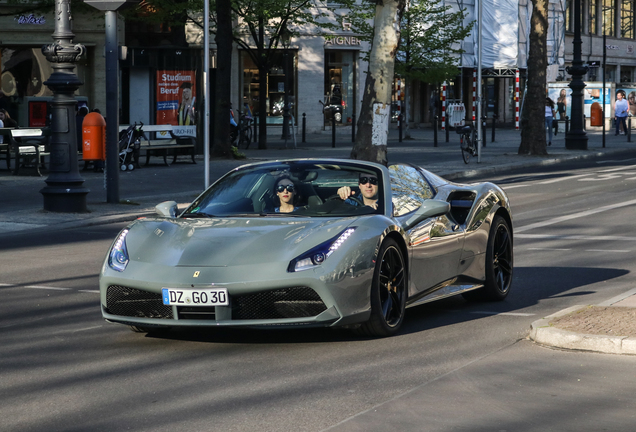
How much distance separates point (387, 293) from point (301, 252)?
2.61 ft

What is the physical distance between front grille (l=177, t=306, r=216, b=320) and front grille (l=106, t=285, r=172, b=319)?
82 millimetres

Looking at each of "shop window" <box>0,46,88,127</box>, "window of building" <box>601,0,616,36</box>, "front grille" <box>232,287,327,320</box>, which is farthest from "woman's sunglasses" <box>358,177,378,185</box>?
"window of building" <box>601,0,616,36</box>

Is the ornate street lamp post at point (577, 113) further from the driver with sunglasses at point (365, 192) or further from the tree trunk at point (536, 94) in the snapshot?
the driver with sunglasses at point (365, 192)

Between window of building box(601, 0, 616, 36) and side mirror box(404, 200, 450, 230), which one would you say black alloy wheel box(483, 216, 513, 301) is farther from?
window of building box(601, 0, 616, 36)

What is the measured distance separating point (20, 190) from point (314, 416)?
15762 millimetres

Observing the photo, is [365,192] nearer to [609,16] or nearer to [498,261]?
[498,261]

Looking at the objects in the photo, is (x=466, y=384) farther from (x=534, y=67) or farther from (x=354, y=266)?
(x=534, y=67)

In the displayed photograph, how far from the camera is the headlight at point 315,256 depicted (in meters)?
6.55

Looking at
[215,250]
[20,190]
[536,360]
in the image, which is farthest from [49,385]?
[20,190]

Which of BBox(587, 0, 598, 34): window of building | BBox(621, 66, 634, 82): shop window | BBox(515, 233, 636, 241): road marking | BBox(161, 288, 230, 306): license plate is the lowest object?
BBox(515, 233, 636, 241): road marking

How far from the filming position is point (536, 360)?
6480 millimetres

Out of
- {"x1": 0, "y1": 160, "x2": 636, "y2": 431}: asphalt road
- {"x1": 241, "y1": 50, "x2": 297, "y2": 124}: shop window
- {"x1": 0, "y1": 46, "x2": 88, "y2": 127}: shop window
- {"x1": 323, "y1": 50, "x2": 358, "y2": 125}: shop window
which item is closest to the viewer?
{"x1": 0, "y1": 160, "x2": 636, "y2": 431}: asphalt road

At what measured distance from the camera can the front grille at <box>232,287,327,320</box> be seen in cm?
654

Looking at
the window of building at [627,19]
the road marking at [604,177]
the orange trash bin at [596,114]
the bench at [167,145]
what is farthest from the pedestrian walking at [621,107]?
the window of building at [627,19]
